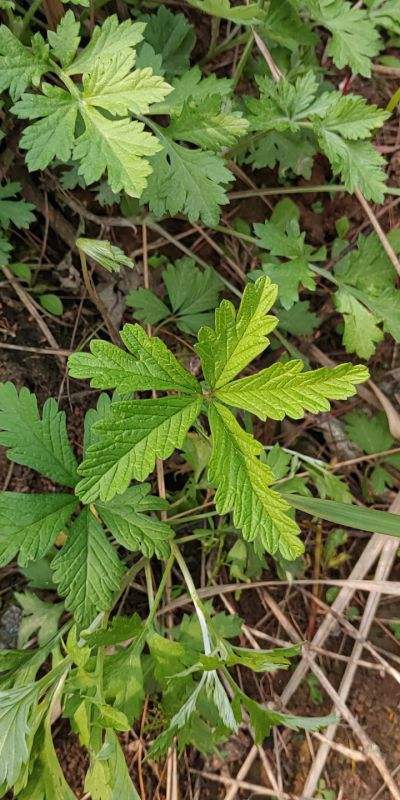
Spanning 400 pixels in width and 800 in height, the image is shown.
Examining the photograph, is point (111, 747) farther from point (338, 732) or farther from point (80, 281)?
point (80, 281)

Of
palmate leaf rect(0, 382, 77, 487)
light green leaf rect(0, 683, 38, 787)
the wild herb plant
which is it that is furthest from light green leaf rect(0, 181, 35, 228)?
light green leaf rect(0, 683, 38, 787)

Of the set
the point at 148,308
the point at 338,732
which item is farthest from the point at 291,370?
the point at 338,732

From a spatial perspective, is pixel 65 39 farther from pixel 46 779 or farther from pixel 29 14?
pixel 46 779

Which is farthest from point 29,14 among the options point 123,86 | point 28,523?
point 28,523

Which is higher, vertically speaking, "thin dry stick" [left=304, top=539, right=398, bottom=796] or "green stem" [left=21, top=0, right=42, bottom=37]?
"green stem" [left=21, top=0, right=42, bottom=37]

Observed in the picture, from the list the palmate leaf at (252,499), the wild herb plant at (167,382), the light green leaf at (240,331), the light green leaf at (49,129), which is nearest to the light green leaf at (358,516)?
the wild herb plant at (167,382)

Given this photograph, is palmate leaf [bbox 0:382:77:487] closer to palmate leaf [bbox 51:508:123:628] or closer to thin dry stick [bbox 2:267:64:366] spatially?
palmate leaf [bbox 51:508:123:628]
